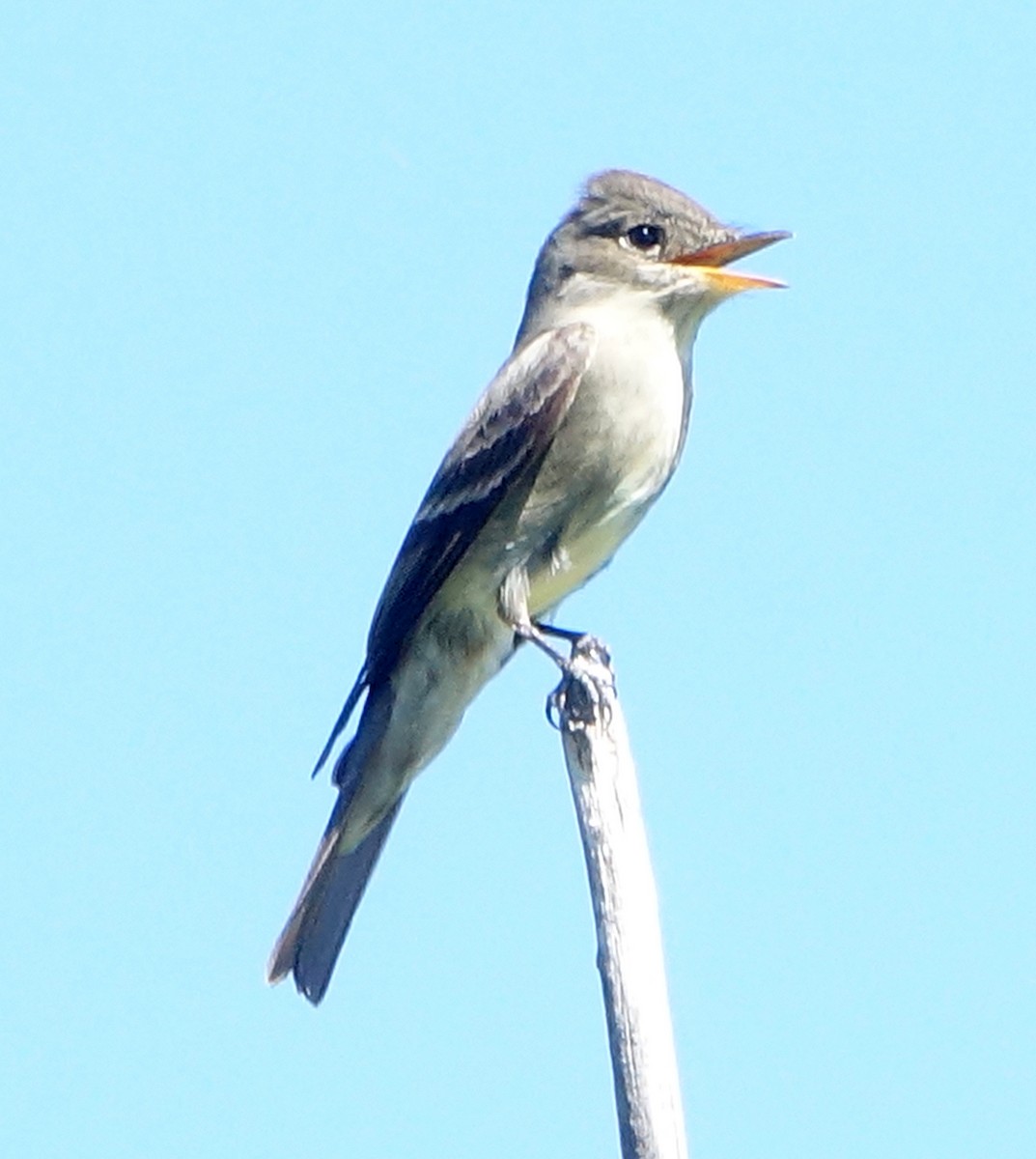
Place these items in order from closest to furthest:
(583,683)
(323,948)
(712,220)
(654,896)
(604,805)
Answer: (654,896), (604,805), (583,683), (323,948), (712,220)

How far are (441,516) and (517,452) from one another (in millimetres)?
327

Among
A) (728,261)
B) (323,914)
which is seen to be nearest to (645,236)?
(728,261)

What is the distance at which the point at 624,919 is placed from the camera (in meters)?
4.79

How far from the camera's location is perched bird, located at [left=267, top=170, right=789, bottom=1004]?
283 inches

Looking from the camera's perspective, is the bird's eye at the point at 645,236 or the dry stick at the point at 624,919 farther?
the bird's eye at the point at 645,236

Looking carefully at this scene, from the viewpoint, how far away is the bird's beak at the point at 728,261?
284 inches

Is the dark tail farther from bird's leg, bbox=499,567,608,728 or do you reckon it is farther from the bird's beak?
the bird's beak

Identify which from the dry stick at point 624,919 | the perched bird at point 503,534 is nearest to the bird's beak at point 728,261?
the perched bird at point 503,534

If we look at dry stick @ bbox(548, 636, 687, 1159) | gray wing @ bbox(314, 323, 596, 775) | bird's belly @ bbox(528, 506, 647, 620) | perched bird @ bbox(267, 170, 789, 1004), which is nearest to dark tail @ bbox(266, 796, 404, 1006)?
perched bird @ bbox(267, 170, 789, 1004)

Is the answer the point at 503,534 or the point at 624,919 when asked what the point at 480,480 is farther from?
the point at 624,919

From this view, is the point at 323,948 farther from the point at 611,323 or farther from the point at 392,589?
the point at 611,323

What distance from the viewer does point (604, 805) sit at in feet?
17.2

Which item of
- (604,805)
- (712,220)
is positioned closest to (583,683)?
(604,805)

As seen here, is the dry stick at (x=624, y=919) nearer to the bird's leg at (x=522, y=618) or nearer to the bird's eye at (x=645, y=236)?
the bird's leg at (x=522, y=618)
